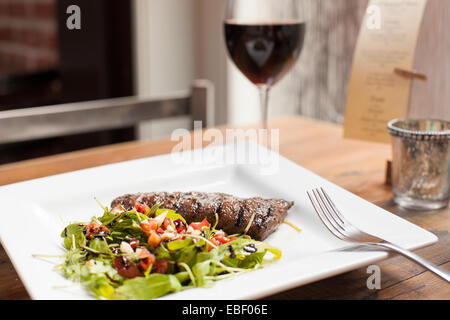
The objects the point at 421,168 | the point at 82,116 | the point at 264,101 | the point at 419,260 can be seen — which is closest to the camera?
the point at 419,260

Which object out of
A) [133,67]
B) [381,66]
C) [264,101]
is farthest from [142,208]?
[133,67]

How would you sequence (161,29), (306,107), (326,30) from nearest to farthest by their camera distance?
1. (326,30)
2. (306,107)
3. (161,29)

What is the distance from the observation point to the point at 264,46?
1136mm

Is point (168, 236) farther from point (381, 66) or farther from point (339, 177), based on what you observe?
point (381, 66)

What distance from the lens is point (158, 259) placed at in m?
0.75

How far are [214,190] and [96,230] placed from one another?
0.35 meters

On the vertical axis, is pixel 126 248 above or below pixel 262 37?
below

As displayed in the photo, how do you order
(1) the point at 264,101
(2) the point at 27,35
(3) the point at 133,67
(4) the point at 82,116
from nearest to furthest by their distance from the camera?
(1) the point at 264,101 → (4) the point at 82,116 → (3) the point at 133,67 → (2) the point at 27,35

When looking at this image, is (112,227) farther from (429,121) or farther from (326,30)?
(326,30)

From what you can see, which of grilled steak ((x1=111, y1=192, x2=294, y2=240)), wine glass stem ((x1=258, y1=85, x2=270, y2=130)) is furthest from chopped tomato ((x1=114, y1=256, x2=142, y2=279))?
wine glass stem ((x1=258, y1=85, x2=270, y2=130))

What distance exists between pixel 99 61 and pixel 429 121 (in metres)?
2.21

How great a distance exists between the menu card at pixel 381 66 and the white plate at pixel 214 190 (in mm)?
248

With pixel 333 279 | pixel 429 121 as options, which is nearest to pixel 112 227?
pixel 333 279

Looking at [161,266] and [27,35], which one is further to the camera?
[27,35]
